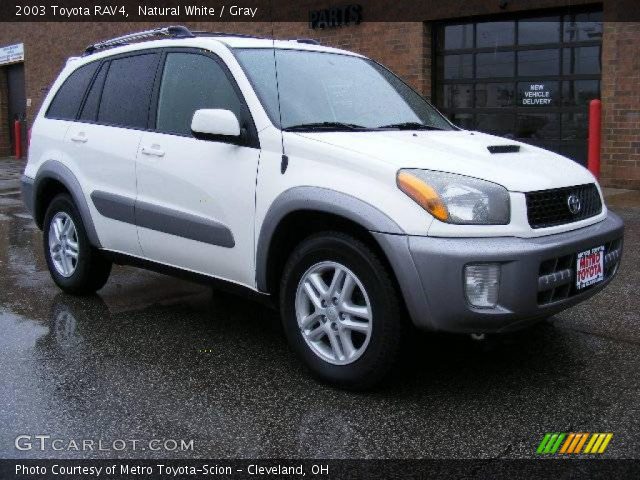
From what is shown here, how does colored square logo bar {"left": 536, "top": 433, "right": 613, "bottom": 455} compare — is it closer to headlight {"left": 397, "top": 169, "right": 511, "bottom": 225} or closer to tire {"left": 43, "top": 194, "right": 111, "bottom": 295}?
headlight {"left": 397, "top": 169, "right": 511, "bottom": 225}

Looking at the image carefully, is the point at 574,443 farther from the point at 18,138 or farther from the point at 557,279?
the point at 18,138

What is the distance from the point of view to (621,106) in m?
10.9

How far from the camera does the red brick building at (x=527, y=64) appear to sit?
10844 millimetres

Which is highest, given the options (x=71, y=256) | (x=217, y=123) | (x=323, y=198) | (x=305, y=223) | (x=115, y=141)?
(x=217, y=123)

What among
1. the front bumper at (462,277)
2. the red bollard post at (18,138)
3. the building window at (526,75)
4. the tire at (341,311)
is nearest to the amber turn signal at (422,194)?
the front bumper at (462,277)

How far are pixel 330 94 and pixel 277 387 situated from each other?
1.67m

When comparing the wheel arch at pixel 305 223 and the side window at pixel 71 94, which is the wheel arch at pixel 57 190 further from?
the wheel arch at pixel 305 223

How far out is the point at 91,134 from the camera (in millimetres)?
5188

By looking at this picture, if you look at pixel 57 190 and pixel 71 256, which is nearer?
pixel 71 256

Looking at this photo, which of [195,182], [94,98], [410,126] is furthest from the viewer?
[94,98]

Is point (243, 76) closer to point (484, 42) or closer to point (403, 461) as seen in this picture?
point (403, 461)

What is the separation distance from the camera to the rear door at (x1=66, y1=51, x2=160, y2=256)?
190 inches

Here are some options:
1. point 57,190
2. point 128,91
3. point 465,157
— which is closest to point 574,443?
point 465,157

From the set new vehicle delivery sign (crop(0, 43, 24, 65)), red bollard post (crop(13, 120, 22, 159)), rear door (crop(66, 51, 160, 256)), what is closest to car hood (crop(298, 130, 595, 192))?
rear door (crop(66, 51, 160, 256))
